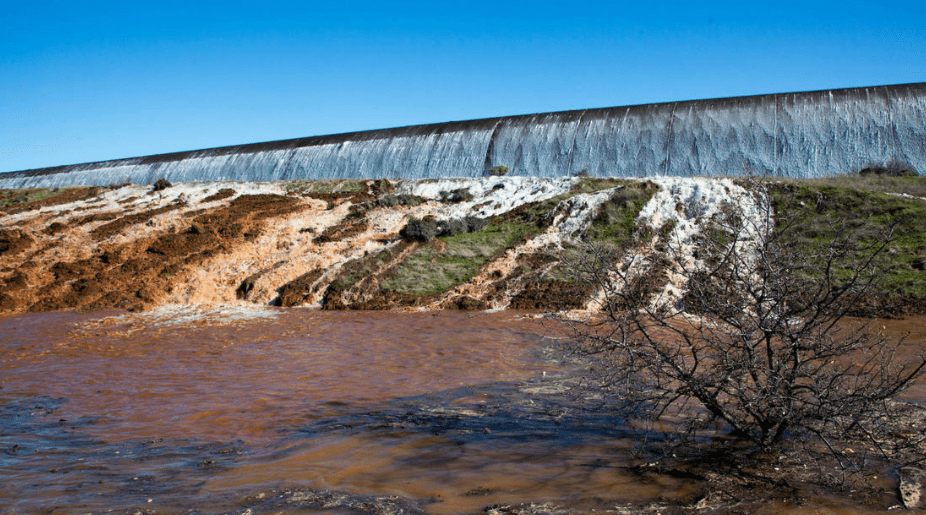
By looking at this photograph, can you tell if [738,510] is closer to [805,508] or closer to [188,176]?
[805,508]

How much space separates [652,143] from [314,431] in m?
20.4

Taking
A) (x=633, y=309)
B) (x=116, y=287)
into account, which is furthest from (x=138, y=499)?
(x=116, y=287)

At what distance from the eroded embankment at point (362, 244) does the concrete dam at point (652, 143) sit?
3896 mm

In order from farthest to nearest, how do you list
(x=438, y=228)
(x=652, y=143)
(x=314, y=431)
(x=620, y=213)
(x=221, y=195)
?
(x=221, y=195), (x=652, y=143), (x=438, y=228), (x=620, y=213), (x=314, y=431)

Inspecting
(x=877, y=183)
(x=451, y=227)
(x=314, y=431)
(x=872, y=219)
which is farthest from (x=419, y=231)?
(x=877, y=183)

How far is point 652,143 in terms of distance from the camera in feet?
75.3

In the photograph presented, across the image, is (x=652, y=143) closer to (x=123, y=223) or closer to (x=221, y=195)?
(x=221, y=195)

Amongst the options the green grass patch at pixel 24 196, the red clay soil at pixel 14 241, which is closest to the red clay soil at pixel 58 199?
the green grass patch at pixel 24 196

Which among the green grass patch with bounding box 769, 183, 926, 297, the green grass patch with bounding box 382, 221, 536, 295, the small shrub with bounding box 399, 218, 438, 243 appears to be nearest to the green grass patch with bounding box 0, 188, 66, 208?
the small shrub with bounding box 399, 218, 438, 243

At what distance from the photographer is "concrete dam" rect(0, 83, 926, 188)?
19.9 meters

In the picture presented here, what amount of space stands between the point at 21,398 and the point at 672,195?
15955mm

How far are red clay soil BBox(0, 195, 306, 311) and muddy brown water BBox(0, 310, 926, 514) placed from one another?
5.61m

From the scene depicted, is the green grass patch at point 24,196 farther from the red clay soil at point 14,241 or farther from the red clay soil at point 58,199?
the red clay soil at point 14,241

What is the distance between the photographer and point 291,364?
352 inches
